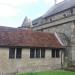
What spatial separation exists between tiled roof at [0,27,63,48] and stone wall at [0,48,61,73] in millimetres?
841

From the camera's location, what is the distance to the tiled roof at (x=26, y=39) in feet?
85.1

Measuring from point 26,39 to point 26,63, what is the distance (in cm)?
323

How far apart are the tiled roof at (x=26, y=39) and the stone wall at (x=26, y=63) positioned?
2.76 feet

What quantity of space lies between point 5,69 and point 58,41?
10.1 m

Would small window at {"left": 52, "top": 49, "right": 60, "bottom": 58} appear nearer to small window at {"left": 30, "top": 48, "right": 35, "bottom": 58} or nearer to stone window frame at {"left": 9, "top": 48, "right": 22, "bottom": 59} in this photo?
small window at {"left": 30, "top": 48, "right": 35, "bottom": 58}

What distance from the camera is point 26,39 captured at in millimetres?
28141

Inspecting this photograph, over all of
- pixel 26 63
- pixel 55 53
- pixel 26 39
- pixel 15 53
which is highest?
pixel 26 39

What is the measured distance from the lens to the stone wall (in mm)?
24620

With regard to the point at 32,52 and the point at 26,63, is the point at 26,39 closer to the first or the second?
the point at 32,52

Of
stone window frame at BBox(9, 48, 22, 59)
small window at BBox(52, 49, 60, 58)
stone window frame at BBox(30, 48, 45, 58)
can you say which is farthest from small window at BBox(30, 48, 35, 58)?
small window at BBox(52, 49, 60, 58)

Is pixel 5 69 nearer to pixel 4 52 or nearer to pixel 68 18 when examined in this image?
pixel 4 52

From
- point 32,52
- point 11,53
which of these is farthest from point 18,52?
point 32,52

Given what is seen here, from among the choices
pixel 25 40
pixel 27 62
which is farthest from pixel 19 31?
pixel 27 62

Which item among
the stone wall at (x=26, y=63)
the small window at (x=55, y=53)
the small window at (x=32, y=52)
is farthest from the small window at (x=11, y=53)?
the small window at (x=55, y=53)
